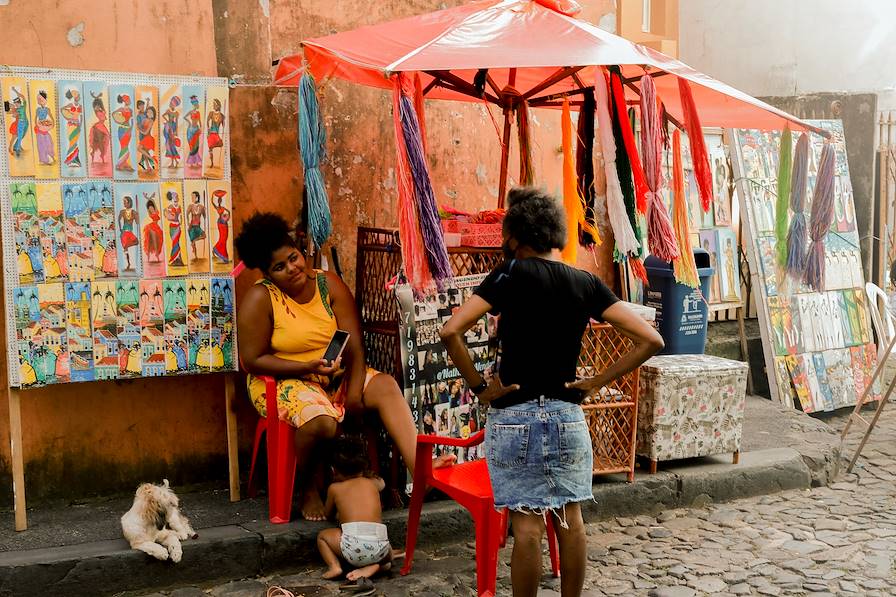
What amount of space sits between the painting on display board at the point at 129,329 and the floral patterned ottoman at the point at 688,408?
272 centimetres

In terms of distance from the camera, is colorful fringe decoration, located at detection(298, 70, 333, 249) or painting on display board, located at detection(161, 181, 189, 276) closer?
painting on display board, located at detection(161, 181, 189, 276)

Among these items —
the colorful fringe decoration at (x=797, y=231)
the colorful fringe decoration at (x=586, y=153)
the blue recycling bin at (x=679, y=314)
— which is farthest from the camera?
the colorful fringe decoration at (x=797, y=231)

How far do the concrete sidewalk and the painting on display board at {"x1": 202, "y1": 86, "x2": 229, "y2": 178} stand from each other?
5.58 feet

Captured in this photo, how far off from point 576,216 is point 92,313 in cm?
236

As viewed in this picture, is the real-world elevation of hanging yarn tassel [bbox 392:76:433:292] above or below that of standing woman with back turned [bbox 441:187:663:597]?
above

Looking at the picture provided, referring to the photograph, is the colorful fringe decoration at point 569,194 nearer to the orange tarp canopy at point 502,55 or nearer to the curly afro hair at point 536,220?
the orange tarp canopy at point 502,55

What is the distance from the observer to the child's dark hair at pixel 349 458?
457cm

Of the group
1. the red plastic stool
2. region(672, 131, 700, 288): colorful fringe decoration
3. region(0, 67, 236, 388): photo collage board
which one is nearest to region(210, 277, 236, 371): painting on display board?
region(0, 67, 236, 388): photo collage board

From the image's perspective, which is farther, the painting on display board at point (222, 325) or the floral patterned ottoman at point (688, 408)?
the floral patterned ottoman at point (688, 408)

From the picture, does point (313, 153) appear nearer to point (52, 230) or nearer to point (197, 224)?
point (197, 224)

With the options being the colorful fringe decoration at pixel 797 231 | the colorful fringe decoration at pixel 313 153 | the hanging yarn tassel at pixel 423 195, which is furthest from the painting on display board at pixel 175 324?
the colorful fringe decoration at pixel 797 231

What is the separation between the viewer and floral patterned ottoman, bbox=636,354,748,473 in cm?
548

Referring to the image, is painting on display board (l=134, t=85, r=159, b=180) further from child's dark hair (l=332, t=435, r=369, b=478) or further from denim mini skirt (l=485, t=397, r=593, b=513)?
denim mini skirt (l=485, t=397, r=593, b=513)

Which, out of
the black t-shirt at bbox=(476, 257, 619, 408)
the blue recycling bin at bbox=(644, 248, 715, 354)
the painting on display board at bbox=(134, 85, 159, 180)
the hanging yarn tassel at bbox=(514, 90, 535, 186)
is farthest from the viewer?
the blue recycling bin at bbox=(644, 248, 715, 354)
